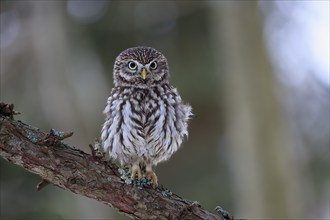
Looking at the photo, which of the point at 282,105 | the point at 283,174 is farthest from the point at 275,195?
the point at 282,105

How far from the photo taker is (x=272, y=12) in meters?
8.41

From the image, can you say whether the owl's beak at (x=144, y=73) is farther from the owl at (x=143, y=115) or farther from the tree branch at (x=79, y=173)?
the tree branch at (x=79, y=173)

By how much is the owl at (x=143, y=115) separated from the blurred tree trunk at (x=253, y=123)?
2.69 meters

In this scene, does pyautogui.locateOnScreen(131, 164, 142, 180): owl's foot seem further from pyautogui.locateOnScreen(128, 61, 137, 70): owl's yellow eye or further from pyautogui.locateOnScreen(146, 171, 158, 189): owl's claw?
pyautogui.locateOnScreen(128, 61, 137, 70): owl's yellow eye

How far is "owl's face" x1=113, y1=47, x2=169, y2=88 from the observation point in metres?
4.15

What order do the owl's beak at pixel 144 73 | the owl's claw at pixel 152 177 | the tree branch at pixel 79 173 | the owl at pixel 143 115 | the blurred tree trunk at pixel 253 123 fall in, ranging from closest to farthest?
the tree branch at pixel 79 173, the owl's claw at pixel 152 177, the owl at pixel 143 115, the owl's beak at pixel 144 73, the blurred tree trunk at pixel 253 123

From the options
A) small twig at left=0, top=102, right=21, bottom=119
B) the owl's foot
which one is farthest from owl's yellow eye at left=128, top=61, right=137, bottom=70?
small twig at left=0, top=102, right=21, bottom=119

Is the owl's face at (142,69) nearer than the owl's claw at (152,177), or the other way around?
the owl's claw at (152,177)

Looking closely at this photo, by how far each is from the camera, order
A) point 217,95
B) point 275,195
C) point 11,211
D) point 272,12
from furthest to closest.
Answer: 1. point 217,95
2. point 272,12
3. point 275,195
4. point 11,211

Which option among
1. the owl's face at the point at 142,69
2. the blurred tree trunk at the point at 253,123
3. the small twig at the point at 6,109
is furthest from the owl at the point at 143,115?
the blurred tree trunk at the point at 253,123

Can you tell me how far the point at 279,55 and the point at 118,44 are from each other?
3.11m

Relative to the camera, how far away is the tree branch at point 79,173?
3.04m

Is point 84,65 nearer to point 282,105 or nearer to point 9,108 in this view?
point 282,105

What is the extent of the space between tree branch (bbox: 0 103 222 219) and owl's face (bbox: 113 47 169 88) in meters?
0.98
